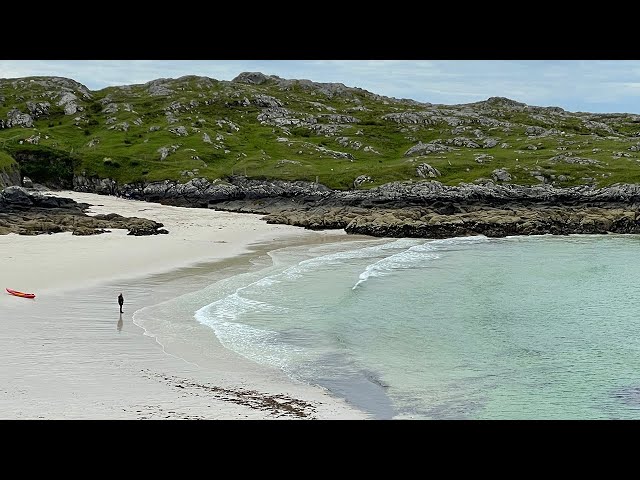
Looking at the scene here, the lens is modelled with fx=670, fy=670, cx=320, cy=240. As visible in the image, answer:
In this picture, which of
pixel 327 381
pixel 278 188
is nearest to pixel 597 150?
pixel 278 188

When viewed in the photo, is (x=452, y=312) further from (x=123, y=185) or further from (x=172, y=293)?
(x=123, y=185)

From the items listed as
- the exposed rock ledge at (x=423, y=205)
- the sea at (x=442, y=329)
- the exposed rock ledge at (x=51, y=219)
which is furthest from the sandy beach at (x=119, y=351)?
the exposed rock ledge at (x=423, y=205)

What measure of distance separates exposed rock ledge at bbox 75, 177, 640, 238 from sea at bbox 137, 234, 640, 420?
62.9 ft

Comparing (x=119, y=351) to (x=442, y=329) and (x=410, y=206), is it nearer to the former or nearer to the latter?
(x=442, y=329)

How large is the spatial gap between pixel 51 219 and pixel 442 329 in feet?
154

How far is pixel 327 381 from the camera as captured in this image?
24016mm

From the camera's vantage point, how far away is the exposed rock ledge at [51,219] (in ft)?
200

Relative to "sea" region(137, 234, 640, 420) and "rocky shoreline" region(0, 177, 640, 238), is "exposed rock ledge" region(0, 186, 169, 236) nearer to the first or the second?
"rocky shoreline" region(0, 177, 640, 238)

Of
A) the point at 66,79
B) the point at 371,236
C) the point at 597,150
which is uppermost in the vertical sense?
the point at 66,79

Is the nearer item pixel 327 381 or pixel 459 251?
pixel 327 381

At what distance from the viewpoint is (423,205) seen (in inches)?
3447

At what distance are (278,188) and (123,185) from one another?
29311mm

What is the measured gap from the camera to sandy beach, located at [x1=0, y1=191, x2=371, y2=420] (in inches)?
785
